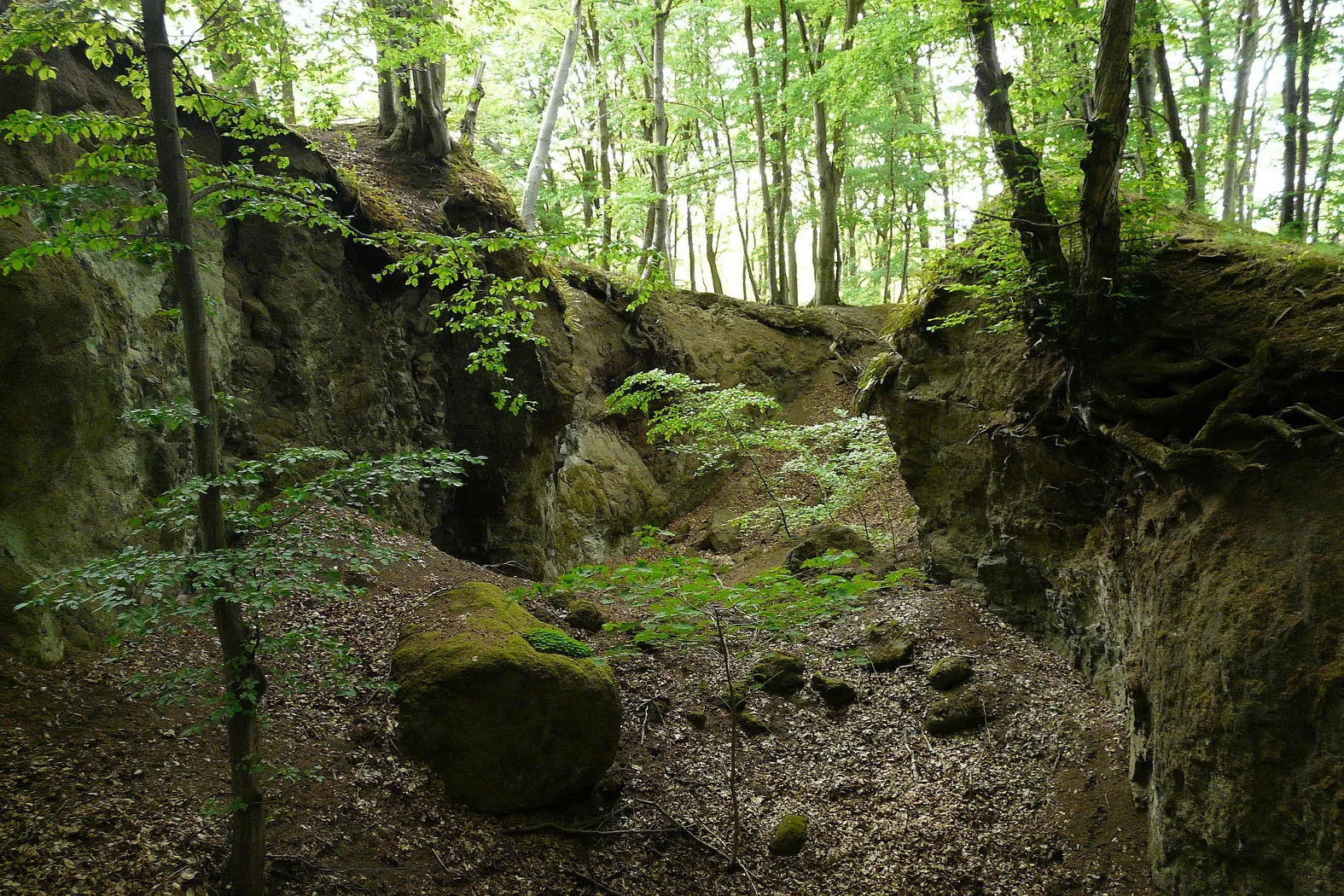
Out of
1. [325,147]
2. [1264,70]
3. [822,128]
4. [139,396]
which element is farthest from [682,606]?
[1264,70]

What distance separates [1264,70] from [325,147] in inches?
776

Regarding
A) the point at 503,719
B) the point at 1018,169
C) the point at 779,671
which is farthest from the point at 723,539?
the point at 1018,169

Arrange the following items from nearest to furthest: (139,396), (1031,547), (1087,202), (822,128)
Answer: (1087,202)
(139,396)
(1031,547)
(822,128)

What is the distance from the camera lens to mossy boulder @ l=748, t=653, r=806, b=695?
8281mm

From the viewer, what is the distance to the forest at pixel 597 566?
4105mm

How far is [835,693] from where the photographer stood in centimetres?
809

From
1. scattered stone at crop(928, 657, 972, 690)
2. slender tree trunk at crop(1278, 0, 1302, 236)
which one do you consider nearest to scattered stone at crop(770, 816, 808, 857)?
scattered stone at crop(928, 657, 972, 690)

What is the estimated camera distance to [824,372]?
20219 mm

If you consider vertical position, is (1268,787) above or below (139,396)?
below

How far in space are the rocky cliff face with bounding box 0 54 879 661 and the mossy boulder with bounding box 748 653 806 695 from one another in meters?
4.81

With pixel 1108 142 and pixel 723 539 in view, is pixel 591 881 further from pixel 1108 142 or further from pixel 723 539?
pixel 723 539

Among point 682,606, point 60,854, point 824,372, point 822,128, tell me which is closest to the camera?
point 60,854

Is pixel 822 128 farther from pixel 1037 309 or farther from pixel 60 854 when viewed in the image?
pixel 60 854

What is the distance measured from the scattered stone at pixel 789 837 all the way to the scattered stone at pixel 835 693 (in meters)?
1.94
